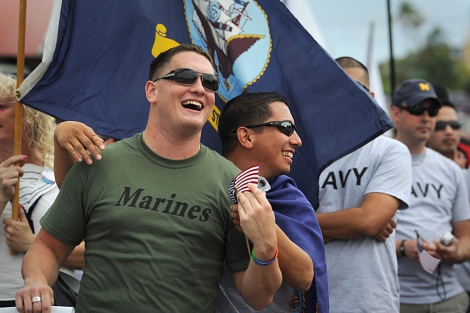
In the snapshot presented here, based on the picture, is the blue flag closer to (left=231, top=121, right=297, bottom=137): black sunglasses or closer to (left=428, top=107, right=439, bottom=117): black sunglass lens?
(left=231, top=121, right=297, bottom=137): black sunglasses

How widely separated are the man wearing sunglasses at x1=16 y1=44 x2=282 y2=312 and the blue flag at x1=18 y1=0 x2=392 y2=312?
0.92m

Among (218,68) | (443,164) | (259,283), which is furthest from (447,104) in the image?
(259,283)

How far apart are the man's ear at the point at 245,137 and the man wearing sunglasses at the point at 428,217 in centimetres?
212

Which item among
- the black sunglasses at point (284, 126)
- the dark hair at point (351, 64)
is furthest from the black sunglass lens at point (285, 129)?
the dark hair at point (351, 64)

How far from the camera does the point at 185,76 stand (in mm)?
3037

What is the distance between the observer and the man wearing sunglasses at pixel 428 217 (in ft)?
17.2

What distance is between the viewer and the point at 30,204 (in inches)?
155

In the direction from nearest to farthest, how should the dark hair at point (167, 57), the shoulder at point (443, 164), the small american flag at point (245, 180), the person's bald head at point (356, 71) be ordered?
the small american flag at point (245, 180), the dark hair at point (167, 57), the person's bald head at point (356, 71), the shoulder at point (443, 164)

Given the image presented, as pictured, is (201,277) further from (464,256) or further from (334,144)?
(464,256)

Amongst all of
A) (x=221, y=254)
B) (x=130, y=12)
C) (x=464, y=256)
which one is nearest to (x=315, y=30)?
(x=464, y=256)

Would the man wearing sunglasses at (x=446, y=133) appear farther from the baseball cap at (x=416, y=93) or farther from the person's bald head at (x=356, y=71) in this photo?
the person's bald head at (x=356, y=71)

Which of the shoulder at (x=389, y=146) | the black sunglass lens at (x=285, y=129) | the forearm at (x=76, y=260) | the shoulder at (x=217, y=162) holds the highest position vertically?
the black sunglass lens at (x=285, y=129)

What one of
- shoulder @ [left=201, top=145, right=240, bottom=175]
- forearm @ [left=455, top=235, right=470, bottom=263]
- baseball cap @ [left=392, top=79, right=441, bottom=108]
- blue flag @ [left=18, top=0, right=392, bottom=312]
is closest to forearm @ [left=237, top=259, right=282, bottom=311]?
shoulder @ [left=201, top=145, right=240, bottom=175]

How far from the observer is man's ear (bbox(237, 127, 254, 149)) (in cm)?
342
